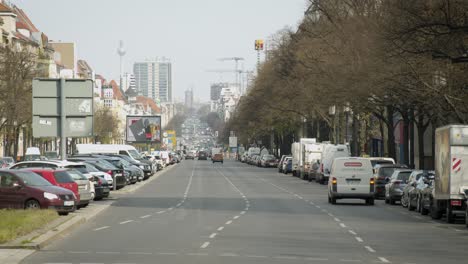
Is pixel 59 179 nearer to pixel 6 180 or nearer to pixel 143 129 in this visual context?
pixel 6 180

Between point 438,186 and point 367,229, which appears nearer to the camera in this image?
point 367,229

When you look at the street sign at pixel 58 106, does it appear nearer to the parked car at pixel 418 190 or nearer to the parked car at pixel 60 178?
the parked car at pixel 60 178

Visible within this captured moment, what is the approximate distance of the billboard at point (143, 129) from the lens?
410 feet

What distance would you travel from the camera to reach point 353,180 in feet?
144

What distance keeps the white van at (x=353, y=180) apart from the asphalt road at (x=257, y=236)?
2.37 feet

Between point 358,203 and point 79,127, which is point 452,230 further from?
point 358,203

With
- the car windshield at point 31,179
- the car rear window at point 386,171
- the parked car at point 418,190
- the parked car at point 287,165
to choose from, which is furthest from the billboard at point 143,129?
the car windshield at point 31,179

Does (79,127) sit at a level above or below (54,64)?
below

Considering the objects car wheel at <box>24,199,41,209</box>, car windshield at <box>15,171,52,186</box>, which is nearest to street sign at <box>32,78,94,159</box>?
car windshield at <box>15,171,52,186</box>

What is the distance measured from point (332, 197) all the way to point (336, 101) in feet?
84.3

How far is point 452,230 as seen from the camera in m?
29.3

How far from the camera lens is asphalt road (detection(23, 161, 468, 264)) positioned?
794 inches

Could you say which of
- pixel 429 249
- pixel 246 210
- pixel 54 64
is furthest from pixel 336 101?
pixel 54 64

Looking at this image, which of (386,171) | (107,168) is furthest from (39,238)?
(107,168)
